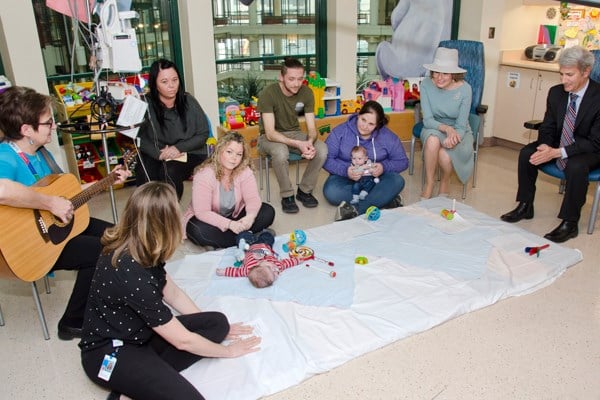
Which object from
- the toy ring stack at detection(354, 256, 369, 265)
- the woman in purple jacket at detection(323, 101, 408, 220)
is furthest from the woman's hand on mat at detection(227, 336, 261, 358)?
the woman in purple jacket at detection(323, 101, 408, 220)

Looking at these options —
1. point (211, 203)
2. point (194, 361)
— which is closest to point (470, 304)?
point (194, 361)

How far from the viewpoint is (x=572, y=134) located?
3410 mm

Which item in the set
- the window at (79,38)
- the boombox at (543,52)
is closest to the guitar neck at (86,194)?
the window at (79,38)

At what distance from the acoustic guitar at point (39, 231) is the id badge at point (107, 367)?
2.05 ft

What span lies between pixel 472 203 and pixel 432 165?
0.40m

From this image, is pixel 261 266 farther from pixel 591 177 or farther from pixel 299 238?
pixel 591 177

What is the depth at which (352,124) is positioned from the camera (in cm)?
374

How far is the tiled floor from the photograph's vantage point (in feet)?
6.81

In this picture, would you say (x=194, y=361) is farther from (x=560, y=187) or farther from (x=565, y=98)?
(x=560, y=187)

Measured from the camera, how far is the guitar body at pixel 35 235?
2133 millimetres

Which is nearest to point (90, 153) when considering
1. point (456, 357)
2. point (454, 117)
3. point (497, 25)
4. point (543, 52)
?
point (454, 117)

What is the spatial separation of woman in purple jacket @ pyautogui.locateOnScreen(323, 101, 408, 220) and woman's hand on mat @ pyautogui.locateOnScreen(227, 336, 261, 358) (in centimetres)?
157

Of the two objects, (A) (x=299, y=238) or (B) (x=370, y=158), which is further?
(B) (x=370, y=158)

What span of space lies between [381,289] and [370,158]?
1.30 metres
